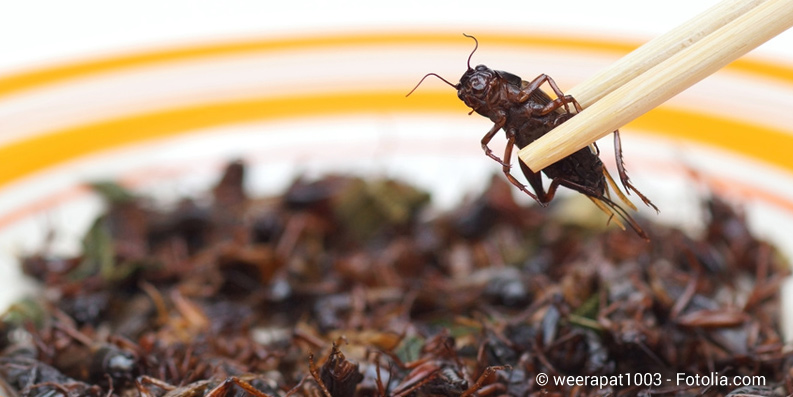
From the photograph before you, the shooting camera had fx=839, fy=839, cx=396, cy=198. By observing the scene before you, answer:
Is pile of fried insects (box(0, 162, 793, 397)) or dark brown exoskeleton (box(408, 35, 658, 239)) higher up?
dark brown exoskeleton (box(408, 35, 658, 239))

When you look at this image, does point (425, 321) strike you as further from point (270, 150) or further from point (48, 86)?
point (48, 86)

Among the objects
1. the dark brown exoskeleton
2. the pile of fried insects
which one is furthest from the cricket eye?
the pile of fried insects

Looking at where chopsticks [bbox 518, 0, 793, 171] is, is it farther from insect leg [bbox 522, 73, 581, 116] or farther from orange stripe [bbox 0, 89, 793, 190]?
orange stripe [bbox 0, 89, 793, 190]

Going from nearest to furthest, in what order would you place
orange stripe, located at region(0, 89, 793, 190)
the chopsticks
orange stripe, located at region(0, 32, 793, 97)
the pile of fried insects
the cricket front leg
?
the chopsticks < the cricket front leg < the pile of fried insects < orange stripe, located at region(0, 89, 793, 190) < orange stripe, located at region(0, 32, 793, 97)

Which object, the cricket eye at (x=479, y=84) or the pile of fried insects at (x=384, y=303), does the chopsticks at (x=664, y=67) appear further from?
the pile of fried insects at (x=384, y=303)

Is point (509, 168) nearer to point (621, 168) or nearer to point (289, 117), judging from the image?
point (621, 168)

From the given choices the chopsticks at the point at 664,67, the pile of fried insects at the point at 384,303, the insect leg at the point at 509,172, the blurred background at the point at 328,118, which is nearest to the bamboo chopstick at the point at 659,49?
the chopsticks at the point at 664,67
